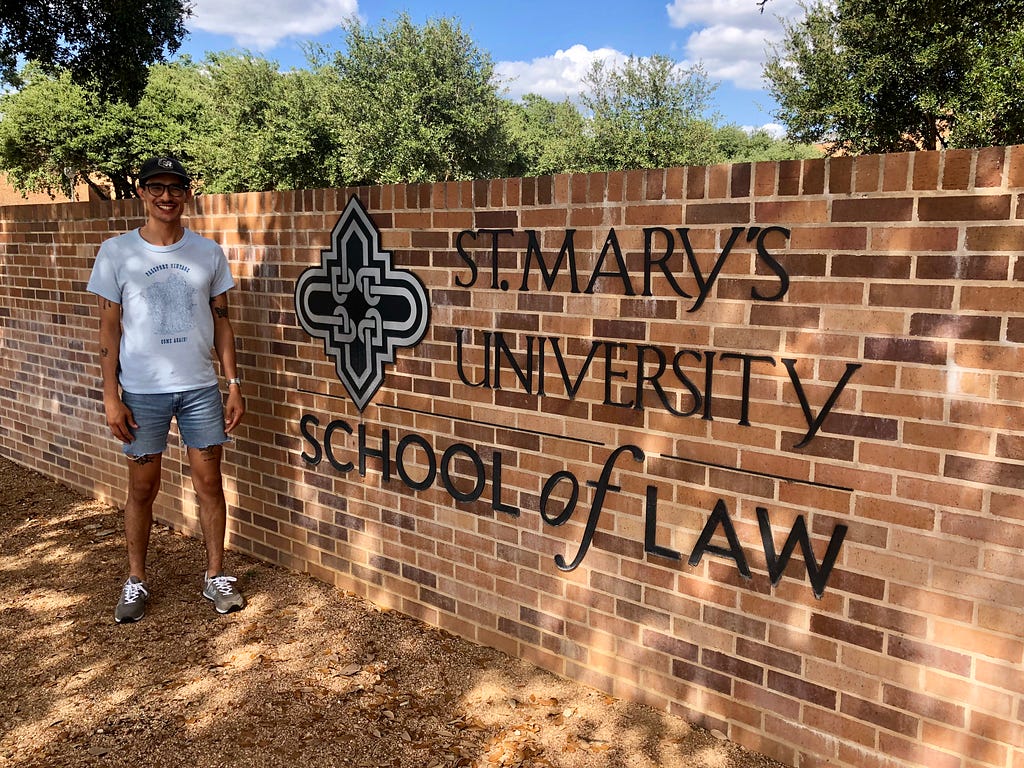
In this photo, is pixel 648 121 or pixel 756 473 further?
pixel 648 121

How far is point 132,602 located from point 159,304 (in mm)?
1351

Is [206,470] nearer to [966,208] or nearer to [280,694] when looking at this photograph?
[280,694]

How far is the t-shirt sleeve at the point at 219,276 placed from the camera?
3.59 meters

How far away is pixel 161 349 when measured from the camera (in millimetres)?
3451

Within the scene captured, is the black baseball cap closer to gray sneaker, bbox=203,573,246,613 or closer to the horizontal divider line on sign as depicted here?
gray sneaker, bbox=203,573,246,613

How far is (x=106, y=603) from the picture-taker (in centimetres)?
372

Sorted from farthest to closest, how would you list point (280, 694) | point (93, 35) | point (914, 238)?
point (93, 35), point (280, 694), point (914, 238)

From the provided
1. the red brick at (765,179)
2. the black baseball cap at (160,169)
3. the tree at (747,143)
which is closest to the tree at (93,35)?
the black baseball cap at (160,169)

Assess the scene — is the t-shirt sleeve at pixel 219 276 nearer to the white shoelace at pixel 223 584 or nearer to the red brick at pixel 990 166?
the white shoelace at pixel 223 584

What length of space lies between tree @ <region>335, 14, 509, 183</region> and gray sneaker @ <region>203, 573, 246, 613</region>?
2529 centimetres

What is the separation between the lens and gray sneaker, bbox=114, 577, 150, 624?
3.51 metres

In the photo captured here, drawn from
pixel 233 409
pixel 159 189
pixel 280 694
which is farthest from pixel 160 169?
pixel 280 694

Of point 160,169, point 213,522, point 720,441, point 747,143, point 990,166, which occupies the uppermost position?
point 747,143

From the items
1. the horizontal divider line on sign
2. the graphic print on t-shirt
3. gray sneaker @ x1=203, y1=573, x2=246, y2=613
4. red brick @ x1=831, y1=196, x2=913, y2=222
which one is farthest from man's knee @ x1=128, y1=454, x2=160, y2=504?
red brick @ x1=831, y1=196, x2=913, y2=222
